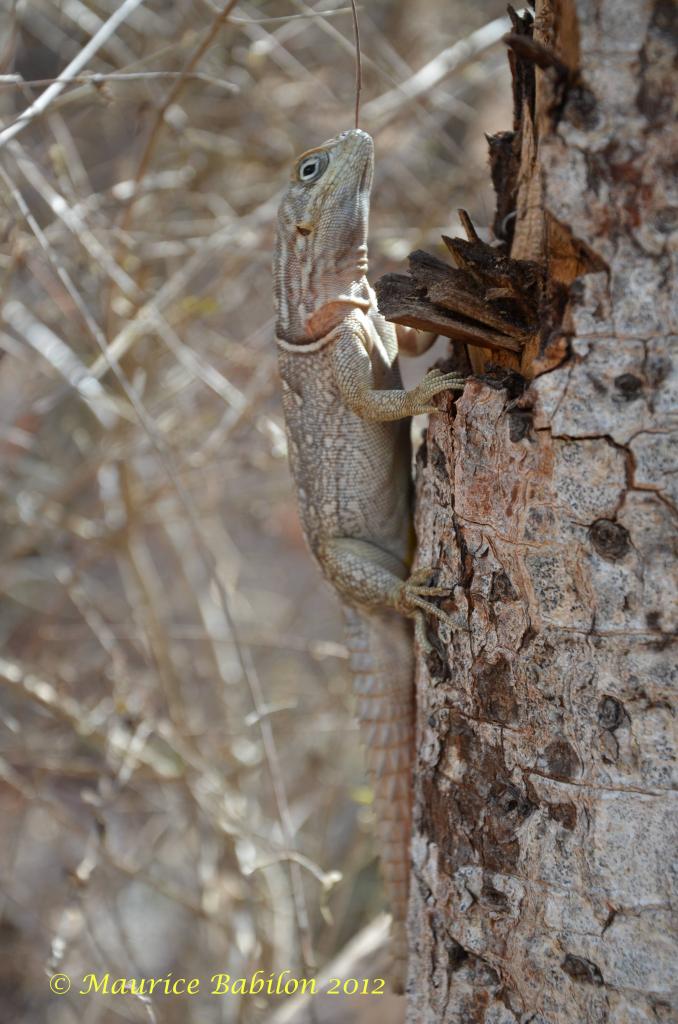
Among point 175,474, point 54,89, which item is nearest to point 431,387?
point 175,474

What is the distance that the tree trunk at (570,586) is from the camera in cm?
126

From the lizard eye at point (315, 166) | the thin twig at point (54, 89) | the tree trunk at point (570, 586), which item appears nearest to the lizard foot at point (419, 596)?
the tree trunk at point (570, 586)

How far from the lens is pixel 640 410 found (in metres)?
1.29

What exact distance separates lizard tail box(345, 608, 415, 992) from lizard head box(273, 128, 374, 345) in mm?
799

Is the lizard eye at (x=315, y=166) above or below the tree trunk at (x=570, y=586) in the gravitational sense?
above

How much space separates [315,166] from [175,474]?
89 cm

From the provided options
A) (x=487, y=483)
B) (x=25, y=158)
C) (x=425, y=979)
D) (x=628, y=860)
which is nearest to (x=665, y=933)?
(x=628, y=860)

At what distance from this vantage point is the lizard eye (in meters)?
2.29

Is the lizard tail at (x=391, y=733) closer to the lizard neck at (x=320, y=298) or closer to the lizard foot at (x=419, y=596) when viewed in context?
the lizard foot at (x=419, y=596)

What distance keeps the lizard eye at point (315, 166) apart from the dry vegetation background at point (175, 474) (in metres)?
0.30

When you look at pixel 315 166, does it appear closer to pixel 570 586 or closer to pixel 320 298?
pixel 320 298

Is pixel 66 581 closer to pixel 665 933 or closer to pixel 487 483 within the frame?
pixel 487 483

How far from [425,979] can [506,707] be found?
64cm

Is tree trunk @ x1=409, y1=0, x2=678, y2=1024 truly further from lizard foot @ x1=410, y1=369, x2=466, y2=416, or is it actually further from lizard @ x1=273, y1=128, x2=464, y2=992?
lizard @ x1=273, y1=128, x2=464, y2=992
